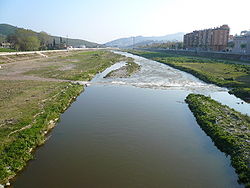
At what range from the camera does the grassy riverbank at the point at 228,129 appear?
32.1ft

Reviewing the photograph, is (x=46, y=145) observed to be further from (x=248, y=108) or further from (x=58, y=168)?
(x=248, y=108)

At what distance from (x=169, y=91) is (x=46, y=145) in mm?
17014

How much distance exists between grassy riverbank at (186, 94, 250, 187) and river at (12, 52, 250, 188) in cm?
42

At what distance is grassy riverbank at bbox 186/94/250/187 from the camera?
9797mm

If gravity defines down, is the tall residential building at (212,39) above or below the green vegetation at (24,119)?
above

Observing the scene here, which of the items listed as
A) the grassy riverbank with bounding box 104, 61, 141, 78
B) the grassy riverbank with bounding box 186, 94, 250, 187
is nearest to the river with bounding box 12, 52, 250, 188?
the grassy riverbank with bounding box 186, 94, 250, 187

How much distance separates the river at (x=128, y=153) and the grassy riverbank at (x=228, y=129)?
16.5 inches

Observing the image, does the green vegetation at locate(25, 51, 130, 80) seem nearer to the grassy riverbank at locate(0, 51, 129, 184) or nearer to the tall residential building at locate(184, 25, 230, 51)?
the grassy riverbank at locate(0, 51, 129, 184)

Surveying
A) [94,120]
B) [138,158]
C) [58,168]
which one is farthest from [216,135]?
[58,168]

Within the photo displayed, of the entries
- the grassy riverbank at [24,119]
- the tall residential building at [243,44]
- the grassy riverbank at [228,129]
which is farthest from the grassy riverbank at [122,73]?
the tall residential building at [243,44]

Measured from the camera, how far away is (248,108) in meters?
18.9

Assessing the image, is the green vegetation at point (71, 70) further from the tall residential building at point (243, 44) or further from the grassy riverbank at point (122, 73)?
the tall residential building at point (243, 44)

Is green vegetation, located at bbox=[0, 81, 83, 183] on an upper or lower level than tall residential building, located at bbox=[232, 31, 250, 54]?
lower

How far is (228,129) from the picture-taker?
43.6 feet
